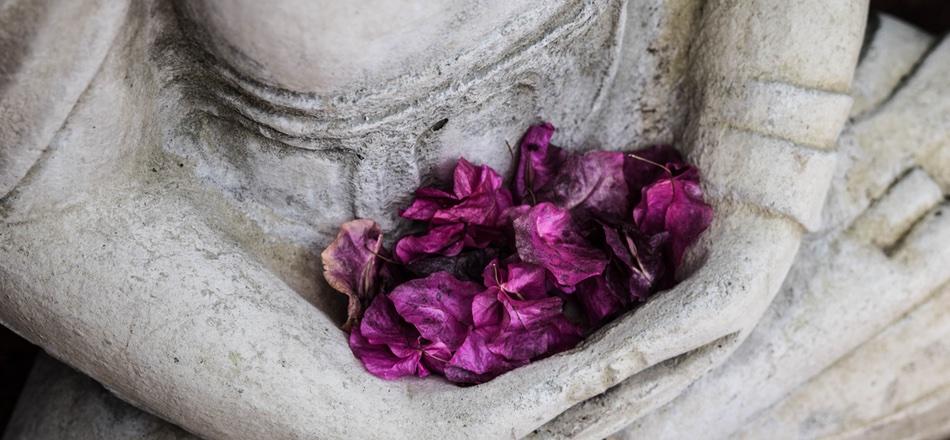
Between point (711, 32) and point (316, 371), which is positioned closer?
point (316, 371)

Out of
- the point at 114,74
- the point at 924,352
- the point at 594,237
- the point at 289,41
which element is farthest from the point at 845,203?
the point at 114,74

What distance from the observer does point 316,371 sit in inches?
32.4

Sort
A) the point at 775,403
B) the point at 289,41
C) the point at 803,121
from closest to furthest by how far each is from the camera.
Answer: the point at 289,41 < the point at 803,121 < the point at 775,403

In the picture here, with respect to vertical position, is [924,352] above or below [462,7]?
below

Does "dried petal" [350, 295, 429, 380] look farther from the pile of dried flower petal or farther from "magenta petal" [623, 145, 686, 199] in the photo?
"magenta petal" [623, 145, 686, 199]

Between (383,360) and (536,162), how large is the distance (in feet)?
0.84

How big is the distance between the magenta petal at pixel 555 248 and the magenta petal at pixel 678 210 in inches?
2.6

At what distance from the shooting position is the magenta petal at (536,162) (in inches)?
38.3

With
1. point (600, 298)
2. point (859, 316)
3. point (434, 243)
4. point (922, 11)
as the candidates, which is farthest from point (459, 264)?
point (922, 11)

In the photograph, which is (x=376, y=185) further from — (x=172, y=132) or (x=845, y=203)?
(x=845, y=203)

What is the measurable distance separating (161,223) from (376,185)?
19cm

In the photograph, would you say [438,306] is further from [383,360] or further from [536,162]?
[536,162]

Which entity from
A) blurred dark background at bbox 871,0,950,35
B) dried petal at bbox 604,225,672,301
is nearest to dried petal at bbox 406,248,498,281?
dried petal at bbox 604,225,672,301

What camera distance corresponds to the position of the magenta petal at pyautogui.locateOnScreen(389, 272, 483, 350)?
2.96ft
